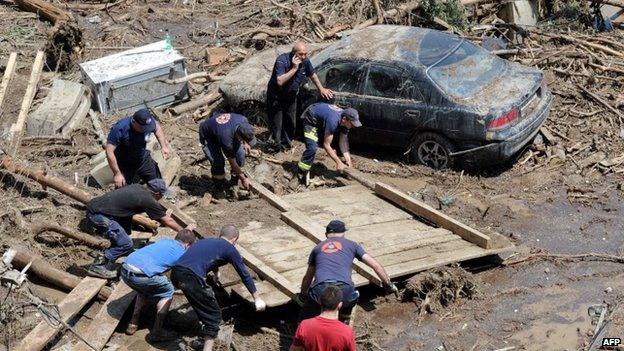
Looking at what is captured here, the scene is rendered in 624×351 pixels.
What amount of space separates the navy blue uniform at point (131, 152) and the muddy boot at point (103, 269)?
4.71 feet

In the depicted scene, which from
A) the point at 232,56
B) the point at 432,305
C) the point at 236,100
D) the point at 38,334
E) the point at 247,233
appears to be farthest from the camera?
the point at 232,56

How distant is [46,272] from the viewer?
10.0m

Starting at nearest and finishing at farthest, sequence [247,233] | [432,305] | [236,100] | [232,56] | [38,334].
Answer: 1. [38,334]
2. [432,305]
3. [247,233]
4. [236,100]
5. [232,56]

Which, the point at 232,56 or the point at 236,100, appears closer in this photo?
the point at 236,100

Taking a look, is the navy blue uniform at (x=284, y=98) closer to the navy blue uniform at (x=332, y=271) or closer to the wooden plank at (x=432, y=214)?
the wooden plank at (x=432, y=214)

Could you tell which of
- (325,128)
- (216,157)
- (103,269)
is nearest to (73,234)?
(103,269)

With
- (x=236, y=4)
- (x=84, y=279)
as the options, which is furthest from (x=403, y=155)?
(x=236, y=4)

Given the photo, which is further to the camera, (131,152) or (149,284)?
(131,152)

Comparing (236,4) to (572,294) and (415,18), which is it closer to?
(415,18)

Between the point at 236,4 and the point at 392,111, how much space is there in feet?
24.4

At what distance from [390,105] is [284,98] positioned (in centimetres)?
160

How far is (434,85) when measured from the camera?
12.3 m

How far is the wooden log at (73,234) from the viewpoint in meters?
10.7

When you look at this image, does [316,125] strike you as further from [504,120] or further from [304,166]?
[504,120]
